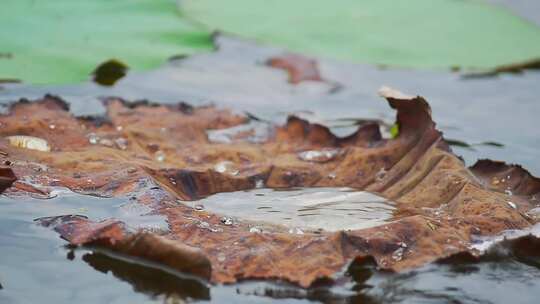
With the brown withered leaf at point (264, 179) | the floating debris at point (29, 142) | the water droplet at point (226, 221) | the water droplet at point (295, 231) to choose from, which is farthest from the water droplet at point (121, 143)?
the water droplet at point (295, 231)

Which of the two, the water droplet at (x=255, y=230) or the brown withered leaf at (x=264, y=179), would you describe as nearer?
the brown withered leaf at (x=264, y=179)

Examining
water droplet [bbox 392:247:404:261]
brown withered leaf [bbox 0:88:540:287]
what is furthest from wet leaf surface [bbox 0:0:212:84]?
water droplet [bbox 392:247:404:261]

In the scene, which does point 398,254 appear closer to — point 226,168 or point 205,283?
point 205,283

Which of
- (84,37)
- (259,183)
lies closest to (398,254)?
(259,183)

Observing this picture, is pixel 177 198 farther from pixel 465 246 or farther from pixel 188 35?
pixel 188 35

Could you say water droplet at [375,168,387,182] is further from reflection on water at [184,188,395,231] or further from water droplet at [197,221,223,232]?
A: water droplet at [197,221,223,232]

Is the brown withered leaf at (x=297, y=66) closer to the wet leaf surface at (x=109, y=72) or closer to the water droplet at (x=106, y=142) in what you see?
the wet leaf surface at (x=109, y=72)

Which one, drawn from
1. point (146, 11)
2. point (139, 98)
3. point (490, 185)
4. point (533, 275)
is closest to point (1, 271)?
point (533, 275)
